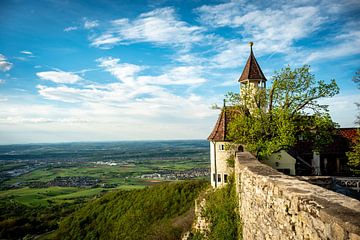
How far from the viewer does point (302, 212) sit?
405 centimetres

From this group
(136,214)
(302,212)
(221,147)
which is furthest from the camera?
(136,214)

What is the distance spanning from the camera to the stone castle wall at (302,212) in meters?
3.14

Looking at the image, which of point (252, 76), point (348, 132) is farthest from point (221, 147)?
point (348, 132)

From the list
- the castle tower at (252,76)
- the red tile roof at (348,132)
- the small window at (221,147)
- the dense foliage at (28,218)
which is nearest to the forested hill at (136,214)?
the small window at (221,147)

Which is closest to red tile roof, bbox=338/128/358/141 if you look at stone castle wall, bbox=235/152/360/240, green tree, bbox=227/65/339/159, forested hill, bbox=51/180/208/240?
green tree, bbox=227/65/339/159

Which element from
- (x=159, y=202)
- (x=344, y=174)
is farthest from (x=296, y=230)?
(x=159, y=202)

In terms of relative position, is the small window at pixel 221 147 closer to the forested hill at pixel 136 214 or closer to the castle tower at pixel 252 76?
the castle tower at pixel 252 76

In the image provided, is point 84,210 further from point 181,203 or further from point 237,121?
point 237,121

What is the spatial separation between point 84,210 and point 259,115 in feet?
152

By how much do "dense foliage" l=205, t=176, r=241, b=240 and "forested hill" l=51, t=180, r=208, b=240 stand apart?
1113cm

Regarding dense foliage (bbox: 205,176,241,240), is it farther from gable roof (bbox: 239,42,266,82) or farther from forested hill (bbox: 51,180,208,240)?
gable roof (bbox: 239,42,266,82)

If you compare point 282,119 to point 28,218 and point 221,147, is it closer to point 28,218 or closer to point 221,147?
point 221,147

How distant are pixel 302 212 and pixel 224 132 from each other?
63.4ft

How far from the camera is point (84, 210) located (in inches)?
2051
